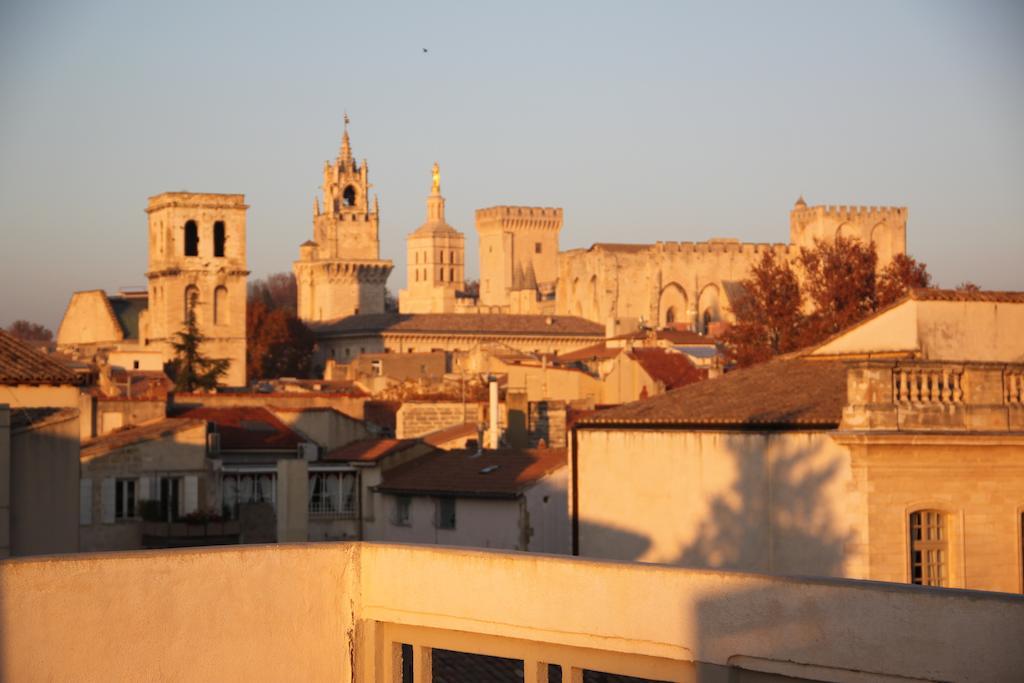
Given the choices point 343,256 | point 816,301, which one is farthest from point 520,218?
point 816,301

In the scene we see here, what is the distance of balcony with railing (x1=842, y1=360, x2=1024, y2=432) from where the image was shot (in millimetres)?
17234

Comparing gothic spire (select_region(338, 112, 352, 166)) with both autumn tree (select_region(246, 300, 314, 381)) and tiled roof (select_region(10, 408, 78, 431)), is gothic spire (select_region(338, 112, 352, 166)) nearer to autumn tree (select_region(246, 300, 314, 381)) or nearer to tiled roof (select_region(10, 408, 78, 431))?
autumn tree (select_region(246, 300, 314, 381))

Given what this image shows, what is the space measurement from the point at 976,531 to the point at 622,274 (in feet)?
381

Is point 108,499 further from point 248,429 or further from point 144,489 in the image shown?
point 248,429

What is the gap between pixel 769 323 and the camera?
5081 centimetres

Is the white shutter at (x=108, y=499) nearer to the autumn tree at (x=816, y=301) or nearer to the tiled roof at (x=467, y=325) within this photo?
the autumn tree at (x=816, y=301)

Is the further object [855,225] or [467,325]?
[855,225]

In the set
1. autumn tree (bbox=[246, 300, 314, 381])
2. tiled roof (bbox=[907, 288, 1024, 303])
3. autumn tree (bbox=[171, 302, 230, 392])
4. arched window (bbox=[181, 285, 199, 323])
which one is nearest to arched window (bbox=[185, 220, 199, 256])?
arched window (bbox=[181, 285, 199, 323])

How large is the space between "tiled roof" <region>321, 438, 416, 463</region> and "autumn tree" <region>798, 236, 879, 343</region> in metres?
16.8

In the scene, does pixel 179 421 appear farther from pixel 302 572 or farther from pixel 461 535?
pixel 302 572

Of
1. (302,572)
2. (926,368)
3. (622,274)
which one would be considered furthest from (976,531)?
(622,274)

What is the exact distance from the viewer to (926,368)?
17672 millimetres

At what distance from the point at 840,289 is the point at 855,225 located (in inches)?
3438

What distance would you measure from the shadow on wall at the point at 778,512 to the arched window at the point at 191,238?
81026 mm
